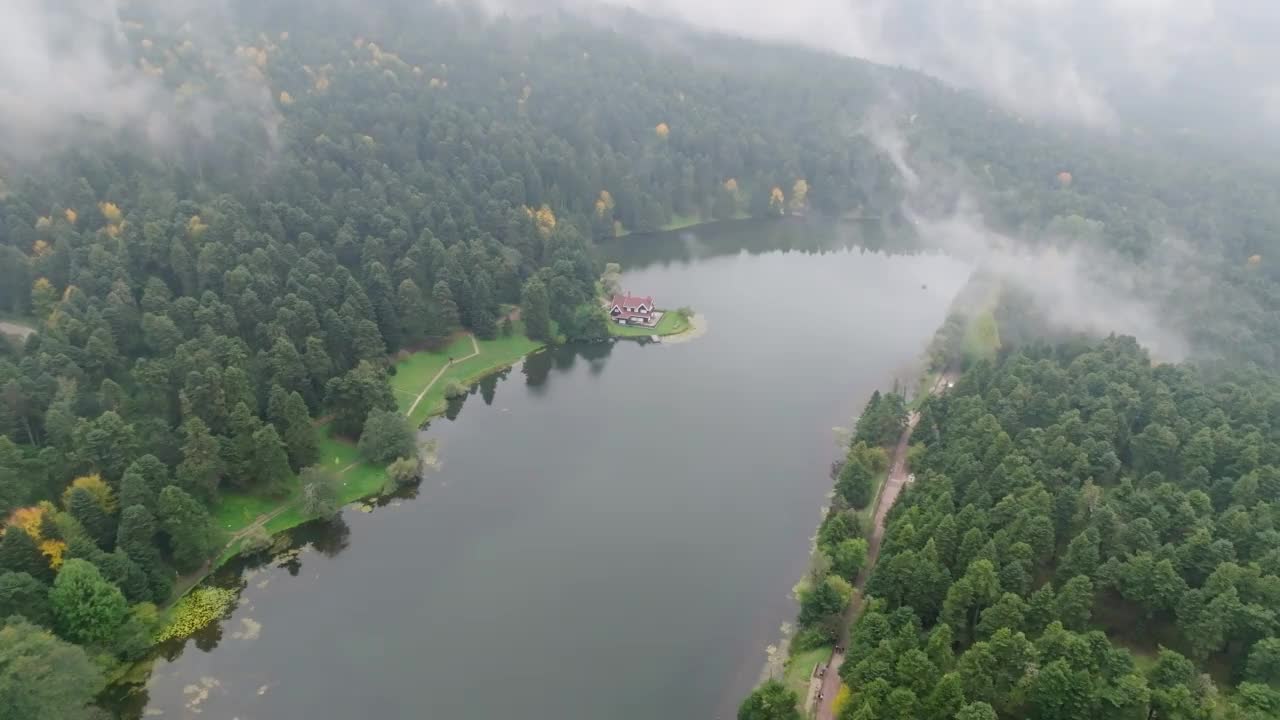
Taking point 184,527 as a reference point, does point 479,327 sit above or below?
above

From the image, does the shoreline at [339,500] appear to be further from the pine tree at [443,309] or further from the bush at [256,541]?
the pine tree at [443,309]

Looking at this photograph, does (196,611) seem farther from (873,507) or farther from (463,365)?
(873,507)

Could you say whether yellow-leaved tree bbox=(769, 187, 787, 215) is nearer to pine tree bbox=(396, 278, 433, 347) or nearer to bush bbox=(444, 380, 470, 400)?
pine tree bbox=(396, 278, 433, 347)

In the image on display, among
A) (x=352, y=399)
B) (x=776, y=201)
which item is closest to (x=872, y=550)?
(x=352, y=399)

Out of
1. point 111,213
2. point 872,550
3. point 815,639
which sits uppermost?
point 111,213

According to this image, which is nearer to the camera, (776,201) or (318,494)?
(318,494)

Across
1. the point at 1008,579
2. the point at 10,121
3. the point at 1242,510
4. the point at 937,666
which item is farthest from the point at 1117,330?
the point at 10,121
